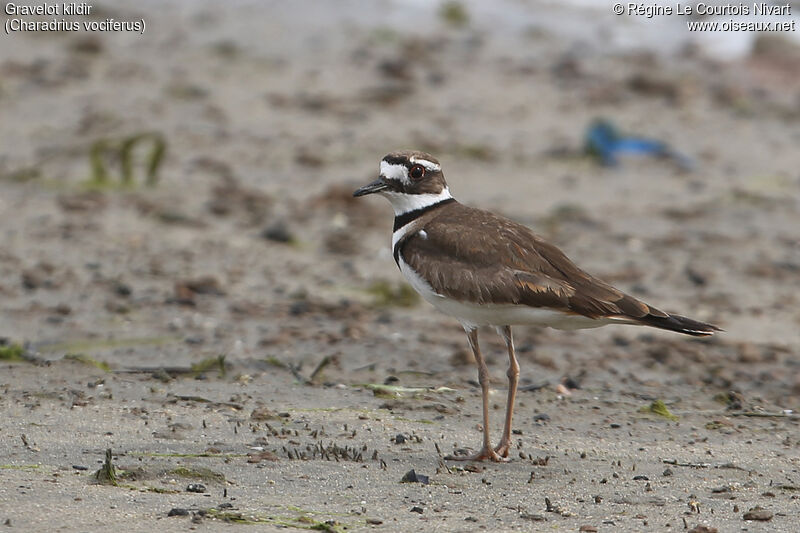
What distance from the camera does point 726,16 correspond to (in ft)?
49.3

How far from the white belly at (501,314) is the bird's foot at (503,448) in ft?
1.67

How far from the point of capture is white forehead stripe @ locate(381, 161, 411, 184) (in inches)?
229

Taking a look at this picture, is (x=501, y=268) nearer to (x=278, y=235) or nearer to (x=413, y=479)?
(x=413, y=479)

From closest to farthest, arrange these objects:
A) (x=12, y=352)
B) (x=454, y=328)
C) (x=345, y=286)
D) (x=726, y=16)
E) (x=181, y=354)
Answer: (x=12, y=352) → (x=181, y=354) → (x=454, y=328) → (x=345, y=286) → (x=726, y=16)

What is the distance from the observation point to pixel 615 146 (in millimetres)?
11023

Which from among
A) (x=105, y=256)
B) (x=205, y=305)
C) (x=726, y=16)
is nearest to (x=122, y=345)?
(x=205, y=305)

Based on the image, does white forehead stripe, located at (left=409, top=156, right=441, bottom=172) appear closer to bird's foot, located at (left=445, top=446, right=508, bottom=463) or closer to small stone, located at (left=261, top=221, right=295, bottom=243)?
bird's foot, located at (left=445, top=446, right=508, bottom=463)

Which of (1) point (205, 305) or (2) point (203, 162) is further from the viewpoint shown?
(2) point (203, 162)

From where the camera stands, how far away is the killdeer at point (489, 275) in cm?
511

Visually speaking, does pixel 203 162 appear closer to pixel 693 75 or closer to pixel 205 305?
pixel 205 305

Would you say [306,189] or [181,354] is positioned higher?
[306,189]

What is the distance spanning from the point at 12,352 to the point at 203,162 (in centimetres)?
421

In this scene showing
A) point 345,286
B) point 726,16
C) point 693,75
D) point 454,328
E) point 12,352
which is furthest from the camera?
point 726,16

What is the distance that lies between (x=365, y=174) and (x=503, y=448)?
5.19m
